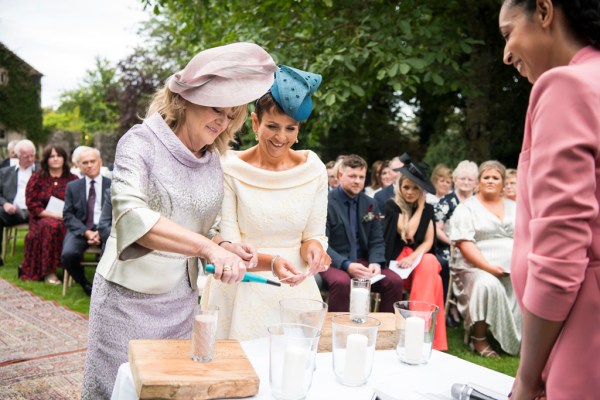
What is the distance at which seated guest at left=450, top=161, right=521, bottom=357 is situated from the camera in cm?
511

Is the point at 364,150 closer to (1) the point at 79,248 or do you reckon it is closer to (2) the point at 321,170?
(1) the point at 79,248

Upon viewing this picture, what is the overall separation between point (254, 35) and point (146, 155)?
6191 millimetres

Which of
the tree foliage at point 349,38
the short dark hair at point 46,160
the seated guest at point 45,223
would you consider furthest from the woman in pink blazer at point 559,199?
the short dark hair at point 46,160

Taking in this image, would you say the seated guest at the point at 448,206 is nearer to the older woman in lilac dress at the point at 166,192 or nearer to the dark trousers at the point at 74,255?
the older woman in lilac dress at the point at 166,192

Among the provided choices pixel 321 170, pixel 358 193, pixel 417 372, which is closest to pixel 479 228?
pixel 358 193

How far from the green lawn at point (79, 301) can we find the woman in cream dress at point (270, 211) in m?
2.73

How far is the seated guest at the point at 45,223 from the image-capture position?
24.5 ft

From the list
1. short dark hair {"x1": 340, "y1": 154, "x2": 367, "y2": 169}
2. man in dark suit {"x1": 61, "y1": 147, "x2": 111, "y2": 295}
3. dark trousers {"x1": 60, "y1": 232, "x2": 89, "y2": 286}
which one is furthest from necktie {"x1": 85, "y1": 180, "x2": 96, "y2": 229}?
short dark hair {"x1": 340, "y1": 154, "x2": 367, "y2": 169}

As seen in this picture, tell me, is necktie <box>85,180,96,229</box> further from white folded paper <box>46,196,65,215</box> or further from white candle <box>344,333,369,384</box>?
white candle <box>344,333,369,384</box>

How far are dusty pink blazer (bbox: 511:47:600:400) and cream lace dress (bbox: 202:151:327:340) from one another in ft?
5.24

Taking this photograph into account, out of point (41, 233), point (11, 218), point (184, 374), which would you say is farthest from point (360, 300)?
point (11, 218)

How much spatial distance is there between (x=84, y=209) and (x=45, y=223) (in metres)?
0.95

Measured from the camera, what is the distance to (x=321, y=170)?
9.24 feet

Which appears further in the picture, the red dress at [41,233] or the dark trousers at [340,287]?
the red dress at [41,233]
